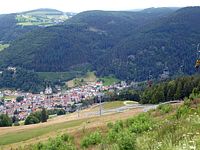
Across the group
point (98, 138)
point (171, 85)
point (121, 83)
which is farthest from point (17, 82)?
point (98, 138)

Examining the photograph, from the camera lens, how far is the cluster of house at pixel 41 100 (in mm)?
132250

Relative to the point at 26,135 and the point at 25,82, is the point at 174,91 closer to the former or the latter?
the point at 26,135

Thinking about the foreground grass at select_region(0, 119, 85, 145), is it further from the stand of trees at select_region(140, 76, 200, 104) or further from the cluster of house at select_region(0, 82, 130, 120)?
the cluster of house at select_region(0, 82, 130, 120)

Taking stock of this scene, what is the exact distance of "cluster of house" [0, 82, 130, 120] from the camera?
132m

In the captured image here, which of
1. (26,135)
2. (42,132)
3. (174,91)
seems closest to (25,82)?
(174,91)

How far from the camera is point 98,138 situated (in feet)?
53.2

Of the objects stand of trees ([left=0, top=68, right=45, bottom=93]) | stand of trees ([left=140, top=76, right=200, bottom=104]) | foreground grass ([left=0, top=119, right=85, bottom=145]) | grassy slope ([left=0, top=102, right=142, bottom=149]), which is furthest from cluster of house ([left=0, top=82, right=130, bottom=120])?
foreground grass ([left=0, top=119, right=85, bottom=145])

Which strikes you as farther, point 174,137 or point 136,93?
point 136,93

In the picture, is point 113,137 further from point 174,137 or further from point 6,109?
point 6,109

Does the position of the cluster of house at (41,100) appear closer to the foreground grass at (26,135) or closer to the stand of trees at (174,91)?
the stand of trees at (174,91)

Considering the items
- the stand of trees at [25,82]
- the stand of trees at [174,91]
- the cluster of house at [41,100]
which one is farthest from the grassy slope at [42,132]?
the stand of trees at [25,82]

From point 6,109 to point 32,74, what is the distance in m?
65.1

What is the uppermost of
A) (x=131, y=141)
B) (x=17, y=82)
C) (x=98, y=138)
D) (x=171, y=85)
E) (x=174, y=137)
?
(x=174, y=137)

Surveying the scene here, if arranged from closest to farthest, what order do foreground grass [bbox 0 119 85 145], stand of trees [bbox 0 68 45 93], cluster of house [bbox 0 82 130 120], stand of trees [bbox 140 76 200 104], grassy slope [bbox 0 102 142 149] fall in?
grassy slope [bbox 0 102 142 149] → foreground grass [bbox 0 119 85 145] → stand of trees [bbox 140 76 200 104] → cluster of house [bbox 0 82 130 120] → stand of trees [bbox 0 68 45 93]
